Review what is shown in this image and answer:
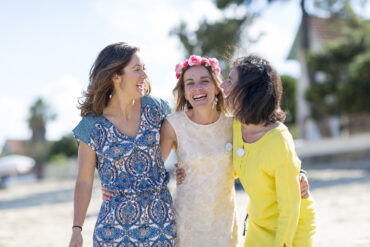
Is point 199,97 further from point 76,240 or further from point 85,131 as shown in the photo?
point 76,240

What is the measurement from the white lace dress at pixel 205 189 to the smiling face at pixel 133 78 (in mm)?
332

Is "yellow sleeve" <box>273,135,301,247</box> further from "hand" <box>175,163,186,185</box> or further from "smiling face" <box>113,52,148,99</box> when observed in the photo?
"smiling face" <box>113,52,148,99</box>

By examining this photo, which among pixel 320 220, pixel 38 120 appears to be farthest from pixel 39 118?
pixel 320 220

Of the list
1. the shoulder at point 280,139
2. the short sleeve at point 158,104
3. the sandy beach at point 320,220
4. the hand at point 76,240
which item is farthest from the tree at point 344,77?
the hand at point 76,240

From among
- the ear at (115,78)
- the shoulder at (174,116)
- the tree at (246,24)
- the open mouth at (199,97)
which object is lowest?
the shoulder at (174,116)

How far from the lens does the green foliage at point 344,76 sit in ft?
47.1

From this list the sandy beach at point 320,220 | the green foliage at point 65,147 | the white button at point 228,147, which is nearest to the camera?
the white button at point 228,147

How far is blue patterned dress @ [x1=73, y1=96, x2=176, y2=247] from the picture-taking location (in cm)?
241

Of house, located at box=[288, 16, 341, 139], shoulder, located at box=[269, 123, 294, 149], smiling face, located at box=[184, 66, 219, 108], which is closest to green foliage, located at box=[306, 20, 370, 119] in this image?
house, located at box=[288, 16, 341, 139]

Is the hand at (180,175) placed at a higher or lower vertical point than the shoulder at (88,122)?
lower

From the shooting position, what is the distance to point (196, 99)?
2.78m

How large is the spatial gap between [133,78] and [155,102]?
10.6 inches

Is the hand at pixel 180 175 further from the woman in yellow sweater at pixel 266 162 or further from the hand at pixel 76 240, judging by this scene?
the hand at pixel 76 240

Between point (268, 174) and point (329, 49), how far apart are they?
14496mm
